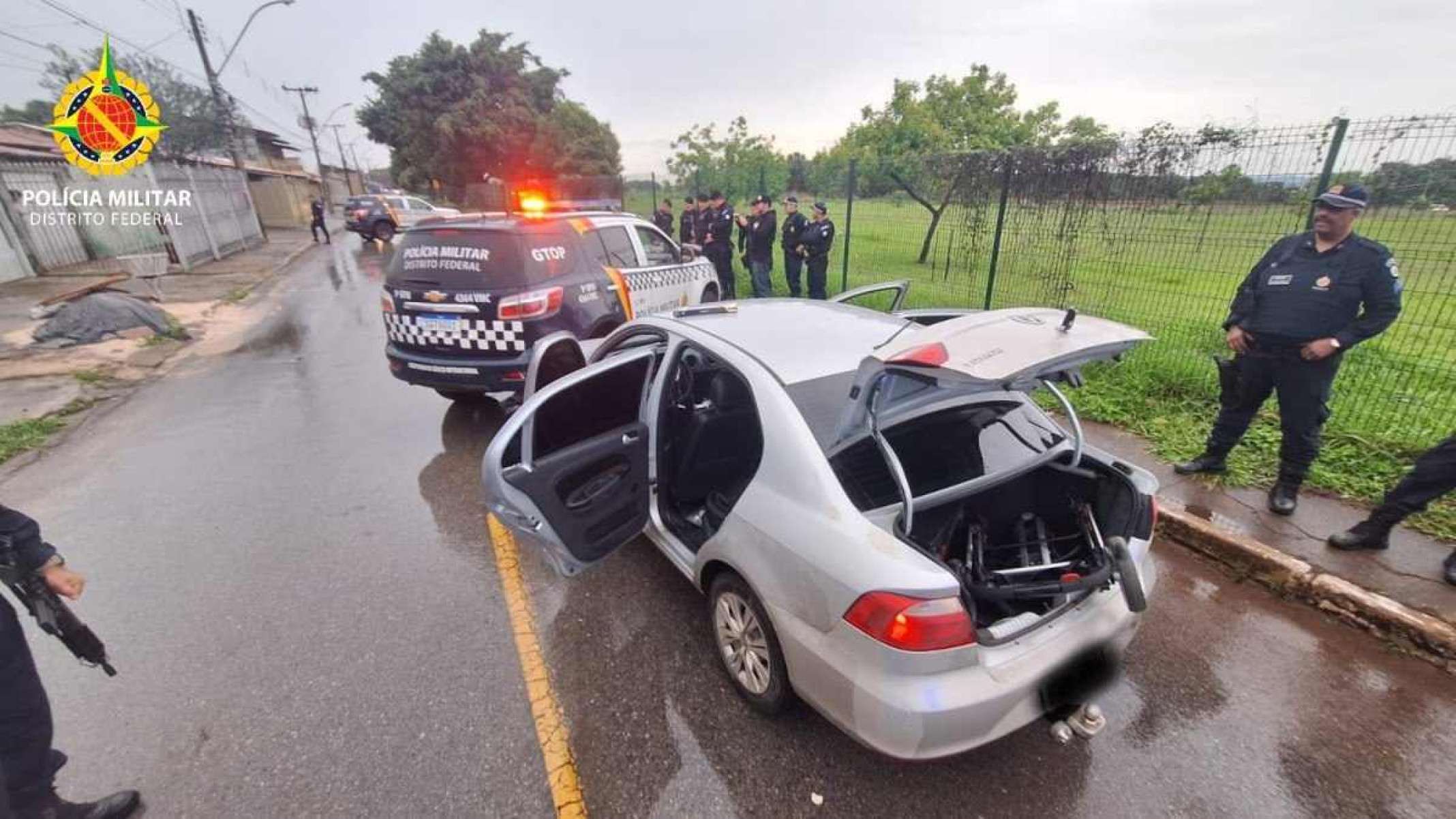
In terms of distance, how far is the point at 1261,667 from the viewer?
2504 mm

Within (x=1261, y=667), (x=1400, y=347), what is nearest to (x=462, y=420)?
(x=1261, y=667)

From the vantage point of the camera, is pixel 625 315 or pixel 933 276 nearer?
pixel 625 315

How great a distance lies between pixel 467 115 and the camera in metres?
31.4

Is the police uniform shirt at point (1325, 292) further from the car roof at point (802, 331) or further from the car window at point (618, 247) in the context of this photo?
the car window at point (618, 247)

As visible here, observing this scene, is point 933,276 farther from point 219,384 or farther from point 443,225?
point 219,384

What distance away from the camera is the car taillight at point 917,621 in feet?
5.39

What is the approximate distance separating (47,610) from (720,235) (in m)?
8.90

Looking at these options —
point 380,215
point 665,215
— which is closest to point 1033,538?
point 665,215

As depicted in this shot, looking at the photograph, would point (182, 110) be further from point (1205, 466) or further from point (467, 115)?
point (1205, 466)

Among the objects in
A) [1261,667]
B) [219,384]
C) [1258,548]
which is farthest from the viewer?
[219,384]

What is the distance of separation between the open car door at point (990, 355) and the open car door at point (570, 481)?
1192mm

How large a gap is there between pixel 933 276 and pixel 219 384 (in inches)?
323

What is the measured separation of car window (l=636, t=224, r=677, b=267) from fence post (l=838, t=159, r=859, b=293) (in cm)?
292

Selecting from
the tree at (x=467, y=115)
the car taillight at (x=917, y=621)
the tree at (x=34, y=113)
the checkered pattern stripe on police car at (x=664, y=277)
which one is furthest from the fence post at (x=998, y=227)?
the tree at (x=34, y=113)
